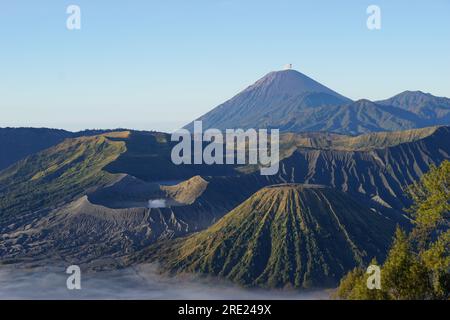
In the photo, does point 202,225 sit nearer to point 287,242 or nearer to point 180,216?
point 180,216

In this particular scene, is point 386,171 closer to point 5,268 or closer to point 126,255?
point 126,255

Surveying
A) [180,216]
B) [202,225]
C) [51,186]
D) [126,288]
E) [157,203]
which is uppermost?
[51,186]

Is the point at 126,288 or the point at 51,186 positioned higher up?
the point at 51,186

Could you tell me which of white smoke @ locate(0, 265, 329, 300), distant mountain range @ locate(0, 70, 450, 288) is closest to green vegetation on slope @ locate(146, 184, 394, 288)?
distant mountain range @ locate(0, 70, 450, 288)

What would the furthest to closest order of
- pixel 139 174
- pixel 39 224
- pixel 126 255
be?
pixel 139 174, pixel 39 224, pixel 126 255

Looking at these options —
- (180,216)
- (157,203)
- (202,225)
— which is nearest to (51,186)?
(157,203)

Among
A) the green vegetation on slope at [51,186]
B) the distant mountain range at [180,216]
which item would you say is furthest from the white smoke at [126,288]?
the green vegetation on slope at [51,186]
